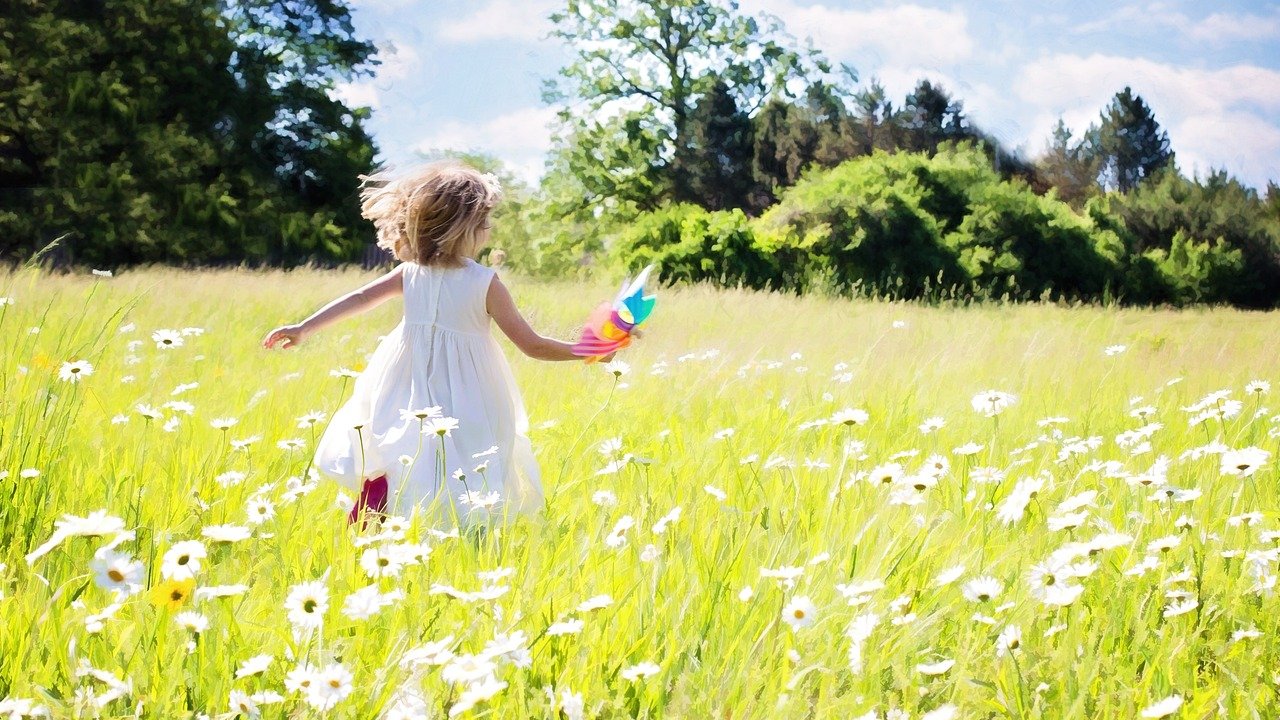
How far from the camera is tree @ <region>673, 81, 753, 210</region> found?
27.0m

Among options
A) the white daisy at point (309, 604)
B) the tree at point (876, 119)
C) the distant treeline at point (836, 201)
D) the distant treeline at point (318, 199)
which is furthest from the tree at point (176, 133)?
the white daisy at point (309, 604)

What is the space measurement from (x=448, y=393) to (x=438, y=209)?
54cm

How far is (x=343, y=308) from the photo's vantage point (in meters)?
3.06

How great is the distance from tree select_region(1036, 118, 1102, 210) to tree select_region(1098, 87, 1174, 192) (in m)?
0.77

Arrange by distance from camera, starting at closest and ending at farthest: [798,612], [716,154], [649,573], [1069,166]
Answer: [798,612], [649,573], [716,154], [1069,166]

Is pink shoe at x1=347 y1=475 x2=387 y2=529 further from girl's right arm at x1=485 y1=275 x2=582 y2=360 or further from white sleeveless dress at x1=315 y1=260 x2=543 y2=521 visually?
girl's right arm at x1=485 y1=275 x2=582 y2=360

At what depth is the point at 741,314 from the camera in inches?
361

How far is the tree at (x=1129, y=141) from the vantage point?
132ft

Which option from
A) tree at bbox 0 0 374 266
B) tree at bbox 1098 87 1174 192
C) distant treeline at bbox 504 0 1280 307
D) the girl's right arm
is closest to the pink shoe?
the girl's right arm

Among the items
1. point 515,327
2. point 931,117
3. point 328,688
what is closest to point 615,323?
point 515,327

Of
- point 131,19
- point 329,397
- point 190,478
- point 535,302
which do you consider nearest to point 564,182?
point 131,19

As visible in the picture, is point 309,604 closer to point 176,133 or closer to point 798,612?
point 798,612

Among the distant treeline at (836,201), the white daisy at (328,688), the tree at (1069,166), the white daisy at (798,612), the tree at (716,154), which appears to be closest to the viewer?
the white daisy at (328,688)

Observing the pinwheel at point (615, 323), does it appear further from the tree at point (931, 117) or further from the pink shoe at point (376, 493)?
the tree at point (931, 117)
